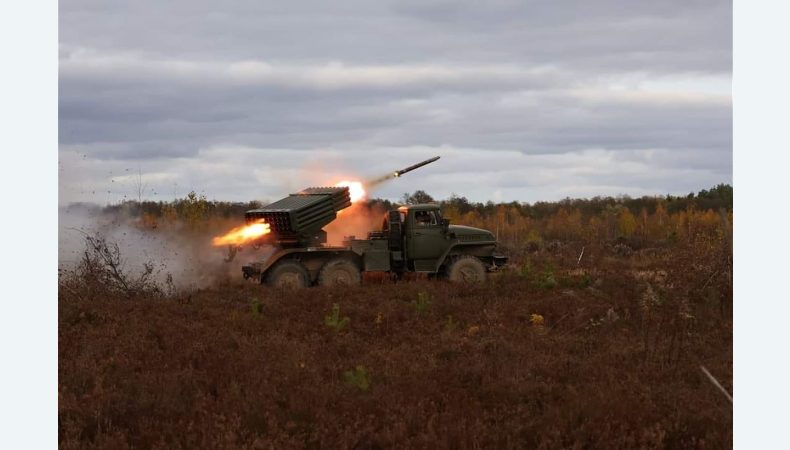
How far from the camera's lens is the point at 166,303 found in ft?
58.6

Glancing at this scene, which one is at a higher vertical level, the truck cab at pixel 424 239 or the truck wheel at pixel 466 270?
the truck cab at pixel 424 239

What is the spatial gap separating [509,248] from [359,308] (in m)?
22.1

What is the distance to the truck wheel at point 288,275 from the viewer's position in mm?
22531

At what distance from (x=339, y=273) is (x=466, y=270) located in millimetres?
3478

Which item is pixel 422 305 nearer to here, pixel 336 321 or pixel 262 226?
pixel 336 321

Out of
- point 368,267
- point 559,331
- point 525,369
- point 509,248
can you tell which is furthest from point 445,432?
point 509,248

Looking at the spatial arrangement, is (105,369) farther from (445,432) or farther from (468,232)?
(468,232)

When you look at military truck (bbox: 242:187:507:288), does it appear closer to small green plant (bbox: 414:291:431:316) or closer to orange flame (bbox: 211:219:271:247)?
orange flame (bbox: 211:219:271:247)

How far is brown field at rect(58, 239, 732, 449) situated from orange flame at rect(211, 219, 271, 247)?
317 centimetres

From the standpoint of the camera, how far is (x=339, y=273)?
22891 mm

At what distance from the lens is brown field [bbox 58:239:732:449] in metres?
9.51

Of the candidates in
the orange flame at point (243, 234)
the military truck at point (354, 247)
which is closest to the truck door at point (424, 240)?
the military truck at point (354, 247)

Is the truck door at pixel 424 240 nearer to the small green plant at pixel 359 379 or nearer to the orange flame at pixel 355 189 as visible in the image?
the orange flame at pixel 355 189

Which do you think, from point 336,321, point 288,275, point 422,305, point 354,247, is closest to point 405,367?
point 336,321
